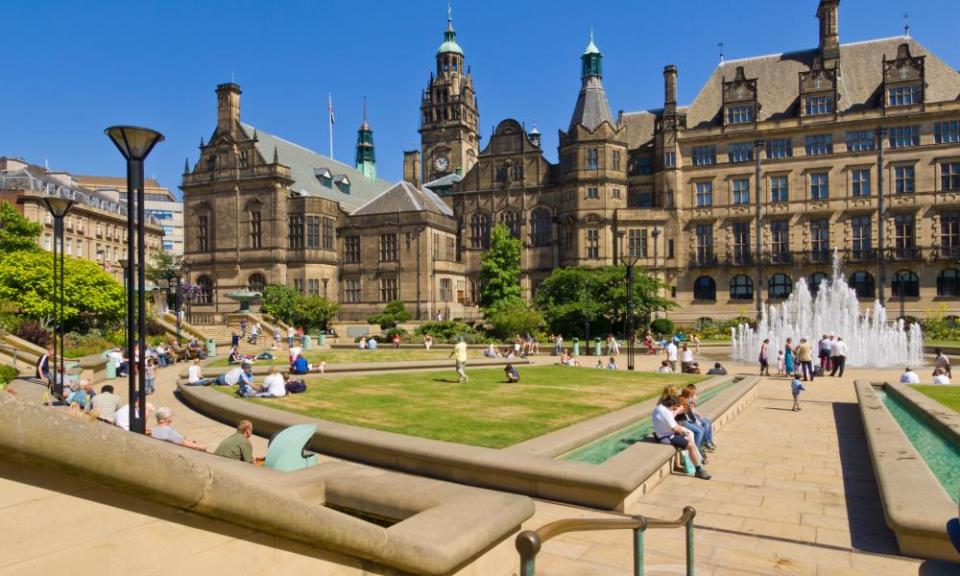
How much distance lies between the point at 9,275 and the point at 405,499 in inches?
1574

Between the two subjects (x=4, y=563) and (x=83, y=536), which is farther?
(x=83, y=536)

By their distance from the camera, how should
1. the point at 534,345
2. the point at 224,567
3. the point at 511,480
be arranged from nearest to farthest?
the point at 224,567, the point at 511,480, the point at 534,345

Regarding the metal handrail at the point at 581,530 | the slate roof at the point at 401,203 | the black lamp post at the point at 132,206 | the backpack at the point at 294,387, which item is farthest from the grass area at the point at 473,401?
the slate roof at the point at 401,203

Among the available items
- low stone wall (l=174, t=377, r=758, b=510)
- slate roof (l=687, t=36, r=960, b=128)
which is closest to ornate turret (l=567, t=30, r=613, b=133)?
slate roof (l=687, t=36, r=960, b=128)

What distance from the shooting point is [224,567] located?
333 centimetres

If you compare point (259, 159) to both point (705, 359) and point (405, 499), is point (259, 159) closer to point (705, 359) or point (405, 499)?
point (705, 359)

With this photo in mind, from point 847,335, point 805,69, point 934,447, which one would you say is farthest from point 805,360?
point 805,69

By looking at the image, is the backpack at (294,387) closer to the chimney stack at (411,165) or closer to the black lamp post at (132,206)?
the black lamp post at (132,206)

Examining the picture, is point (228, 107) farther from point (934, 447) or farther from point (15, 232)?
point (934, 447)

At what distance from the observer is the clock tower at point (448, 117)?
8356cm

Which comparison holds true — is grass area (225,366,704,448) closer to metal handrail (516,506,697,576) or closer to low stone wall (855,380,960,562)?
low stone wall (855,380,960,562)

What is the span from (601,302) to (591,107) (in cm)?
1995

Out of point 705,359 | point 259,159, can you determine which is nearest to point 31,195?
point 259,159

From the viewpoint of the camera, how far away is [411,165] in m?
71.4
